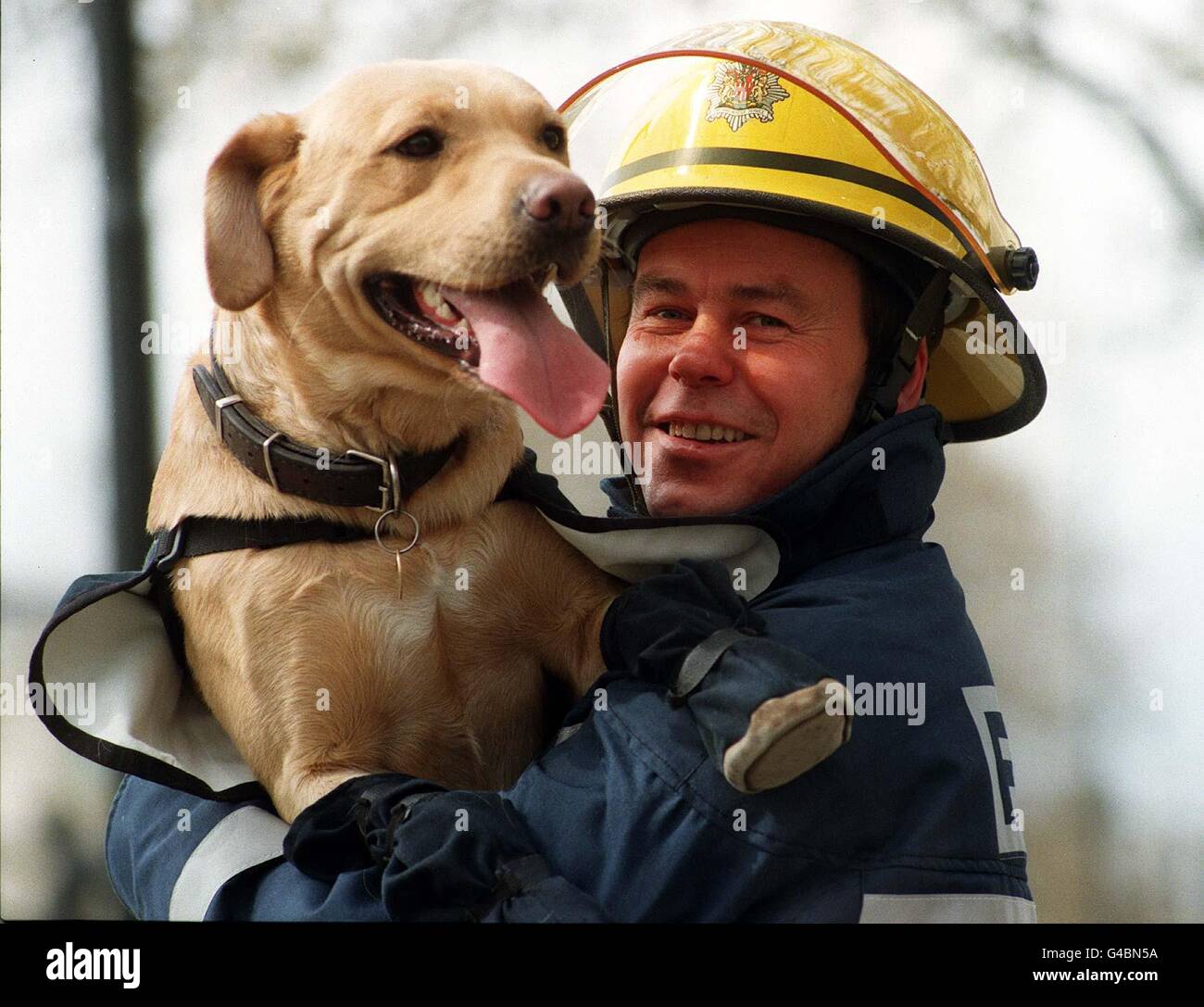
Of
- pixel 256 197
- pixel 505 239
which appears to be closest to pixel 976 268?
pixel 505 239

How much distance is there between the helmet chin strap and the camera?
190 cm

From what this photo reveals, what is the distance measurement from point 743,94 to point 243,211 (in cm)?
82

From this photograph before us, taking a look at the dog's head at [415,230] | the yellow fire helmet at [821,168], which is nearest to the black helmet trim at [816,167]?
the yellow fire helmet at [821,168]

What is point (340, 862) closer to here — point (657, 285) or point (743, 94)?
point (657, 285)

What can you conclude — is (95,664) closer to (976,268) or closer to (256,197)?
(256,197)

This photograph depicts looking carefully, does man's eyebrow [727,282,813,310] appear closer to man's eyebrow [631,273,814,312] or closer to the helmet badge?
man's eyebrow [631,273,814,312]

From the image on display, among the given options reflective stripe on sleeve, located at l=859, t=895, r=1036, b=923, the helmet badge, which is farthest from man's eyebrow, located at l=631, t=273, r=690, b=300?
reflective stripe on sleeve, located at l=859, t=895, r=1036, b=923

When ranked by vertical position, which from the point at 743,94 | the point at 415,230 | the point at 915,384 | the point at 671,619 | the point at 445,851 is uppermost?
the point at 743,94

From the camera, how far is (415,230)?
1672 millimetres

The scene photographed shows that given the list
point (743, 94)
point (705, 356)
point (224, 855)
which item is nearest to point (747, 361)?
point (705, 356)

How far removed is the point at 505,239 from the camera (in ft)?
5.26

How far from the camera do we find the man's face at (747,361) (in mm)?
1841

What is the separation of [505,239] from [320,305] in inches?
12.9

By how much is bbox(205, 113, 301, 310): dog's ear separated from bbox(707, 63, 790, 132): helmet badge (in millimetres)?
681
